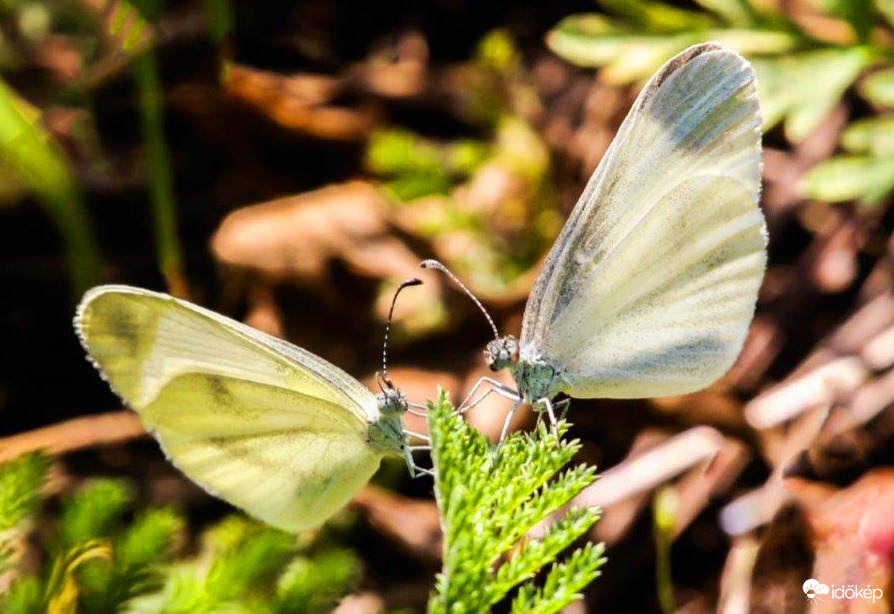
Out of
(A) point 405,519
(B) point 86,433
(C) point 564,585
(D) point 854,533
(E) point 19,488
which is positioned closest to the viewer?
(C) point 564,585

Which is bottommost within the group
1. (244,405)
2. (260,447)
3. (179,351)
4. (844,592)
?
(844,592)

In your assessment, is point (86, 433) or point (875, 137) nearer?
point (875, 137)

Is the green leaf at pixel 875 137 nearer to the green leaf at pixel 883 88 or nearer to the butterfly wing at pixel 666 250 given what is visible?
the green leaf at pixel 883 88

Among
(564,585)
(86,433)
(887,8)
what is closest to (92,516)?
(564,585)

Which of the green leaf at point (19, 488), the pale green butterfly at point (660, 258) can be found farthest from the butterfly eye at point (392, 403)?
the green leaf at point (19, 488)

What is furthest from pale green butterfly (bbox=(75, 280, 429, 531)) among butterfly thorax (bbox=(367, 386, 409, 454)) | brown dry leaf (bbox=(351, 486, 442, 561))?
brown dry leaf (bbox=(351, 486, 442, 561))

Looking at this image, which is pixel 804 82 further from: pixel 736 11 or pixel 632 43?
pixel 632 43
